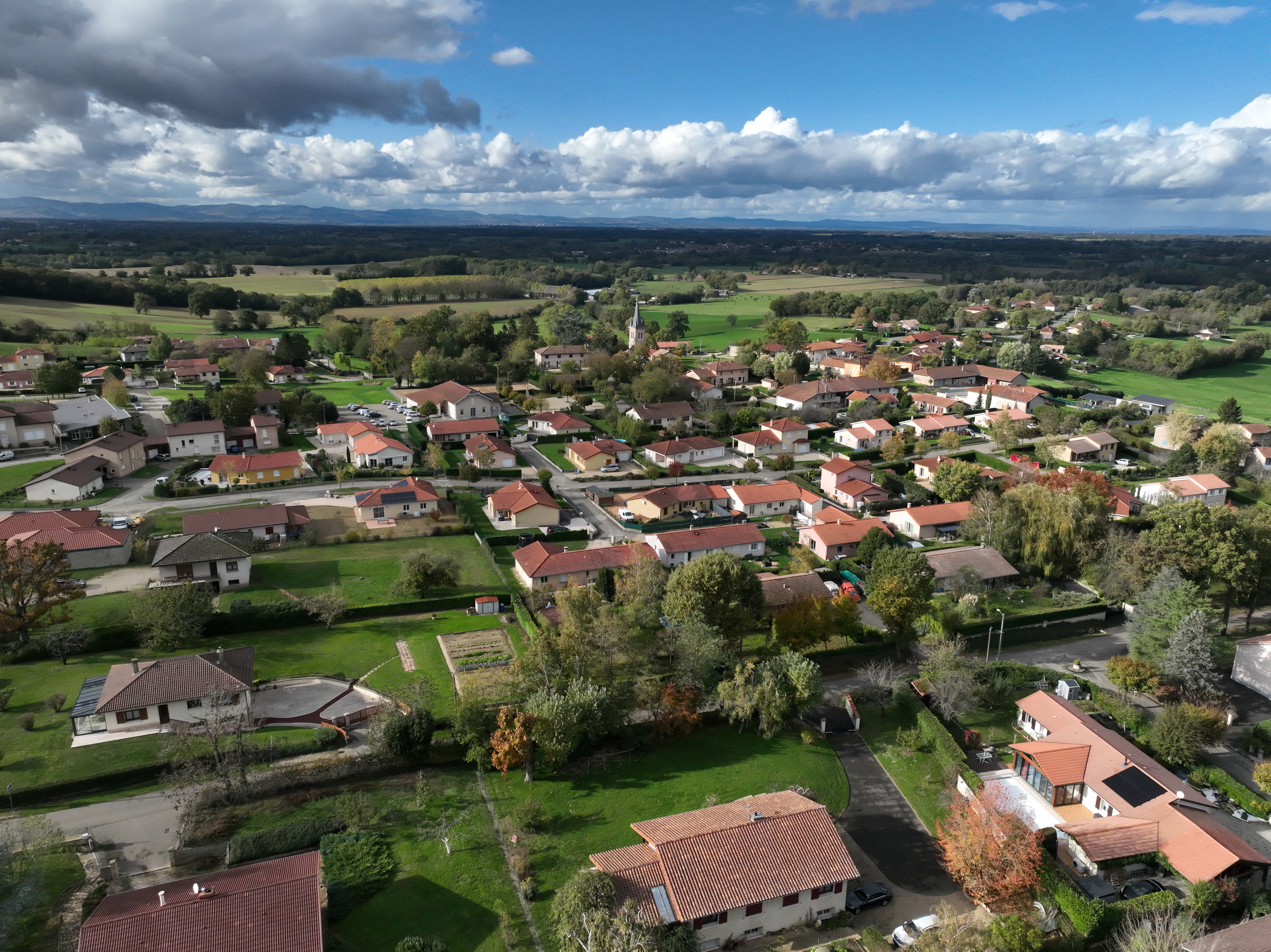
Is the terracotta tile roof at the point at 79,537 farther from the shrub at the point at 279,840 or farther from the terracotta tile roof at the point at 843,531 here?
the terracotta tile roof at the point at 843,531

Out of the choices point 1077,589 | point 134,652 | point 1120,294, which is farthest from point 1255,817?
point 1120,294

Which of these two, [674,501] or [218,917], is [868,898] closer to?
[218,917]

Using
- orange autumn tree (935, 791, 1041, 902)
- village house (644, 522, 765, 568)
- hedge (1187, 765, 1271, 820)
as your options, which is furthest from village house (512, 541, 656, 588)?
hedge (1187, 765, 1271, 820)

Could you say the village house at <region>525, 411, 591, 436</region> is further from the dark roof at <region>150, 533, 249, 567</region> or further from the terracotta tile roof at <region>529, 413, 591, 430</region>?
the dark roof at <region>150, 533, 249, 567</region>

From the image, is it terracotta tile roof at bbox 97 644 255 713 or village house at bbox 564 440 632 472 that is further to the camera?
village house at bbox 564 440 632 472

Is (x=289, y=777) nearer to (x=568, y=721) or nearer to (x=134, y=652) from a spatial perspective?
(x=568, y=721)

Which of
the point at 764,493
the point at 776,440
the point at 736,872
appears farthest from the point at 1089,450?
the point at 736,872
